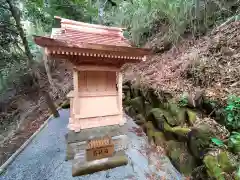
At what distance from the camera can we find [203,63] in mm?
3441

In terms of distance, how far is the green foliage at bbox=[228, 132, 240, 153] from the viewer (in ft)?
6.96

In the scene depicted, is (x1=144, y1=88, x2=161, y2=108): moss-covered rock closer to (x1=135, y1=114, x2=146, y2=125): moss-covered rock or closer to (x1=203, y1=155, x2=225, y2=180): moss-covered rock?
(x1=135, y1=114, x2=146, y2=125): moss-covered rock

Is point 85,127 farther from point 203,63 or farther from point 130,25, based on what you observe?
point 130,25

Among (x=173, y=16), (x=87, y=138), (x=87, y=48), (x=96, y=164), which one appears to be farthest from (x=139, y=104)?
(x=173, y=16)

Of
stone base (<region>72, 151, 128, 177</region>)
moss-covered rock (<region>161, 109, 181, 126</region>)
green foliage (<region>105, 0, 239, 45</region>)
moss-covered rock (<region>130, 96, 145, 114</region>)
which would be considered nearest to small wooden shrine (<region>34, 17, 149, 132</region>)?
stone base (<region>72, 151, 128, 177</region>)

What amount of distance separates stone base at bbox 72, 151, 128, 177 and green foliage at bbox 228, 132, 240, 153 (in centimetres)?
194

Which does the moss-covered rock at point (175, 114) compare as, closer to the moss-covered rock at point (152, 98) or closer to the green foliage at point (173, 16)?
the moss-covered rock at point (152, 98)

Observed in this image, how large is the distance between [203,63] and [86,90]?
2.82 metres

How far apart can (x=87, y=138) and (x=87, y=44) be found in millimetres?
2037

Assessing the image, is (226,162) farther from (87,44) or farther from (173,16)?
(173,16)

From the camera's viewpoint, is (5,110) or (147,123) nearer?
(147,123)

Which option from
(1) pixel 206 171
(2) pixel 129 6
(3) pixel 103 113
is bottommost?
(1) pixel 206 171

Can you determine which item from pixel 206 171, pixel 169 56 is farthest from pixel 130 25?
pixel 206 171

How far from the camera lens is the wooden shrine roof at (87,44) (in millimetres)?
2443
